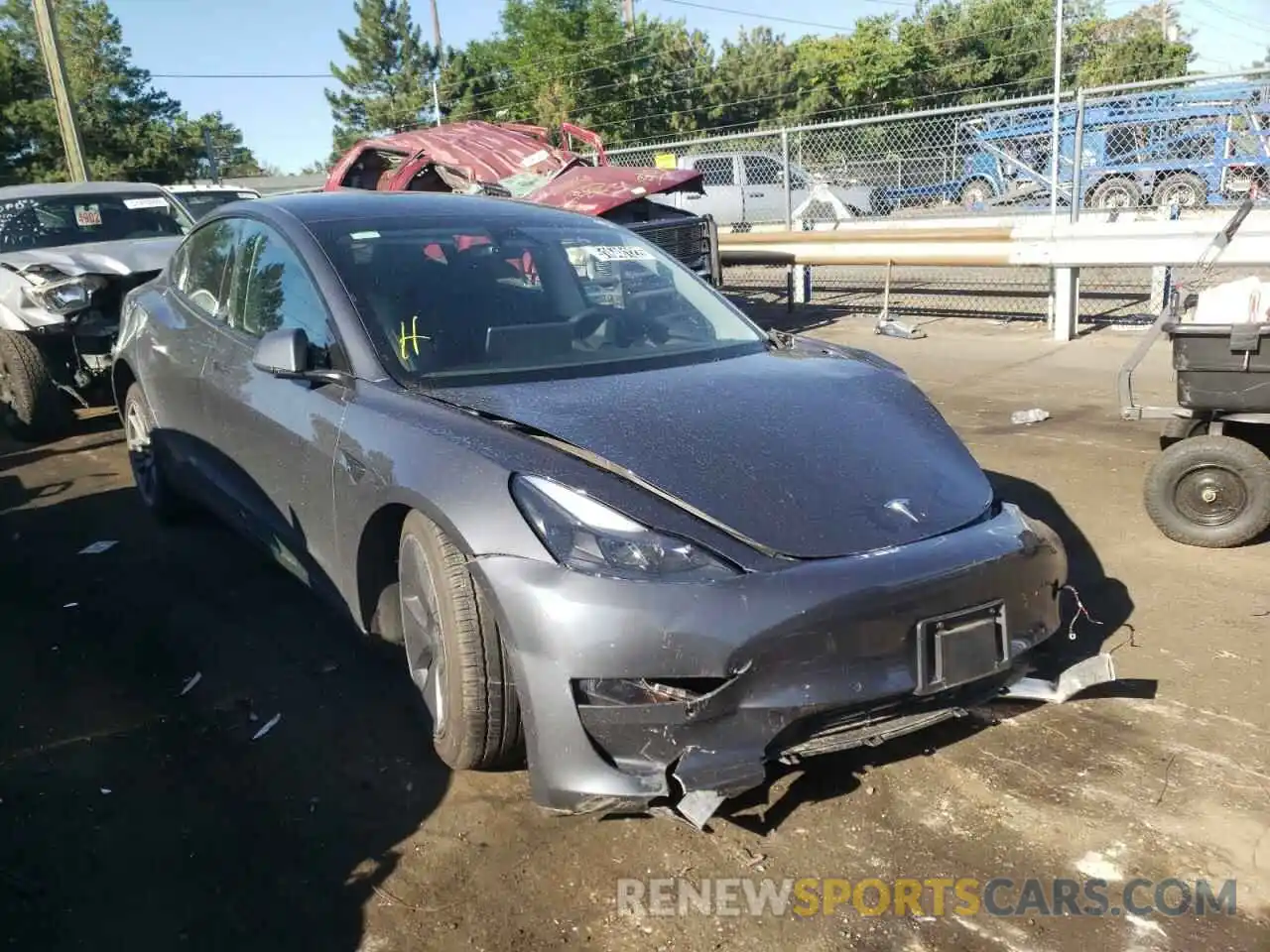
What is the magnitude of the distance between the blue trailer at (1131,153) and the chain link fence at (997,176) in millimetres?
31

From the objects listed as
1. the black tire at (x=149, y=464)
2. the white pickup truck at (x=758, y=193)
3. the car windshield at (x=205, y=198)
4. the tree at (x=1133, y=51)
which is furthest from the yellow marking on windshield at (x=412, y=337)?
the tree at (x=1133, y=51)

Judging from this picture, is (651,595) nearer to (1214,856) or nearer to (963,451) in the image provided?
(963,451)

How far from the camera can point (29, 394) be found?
684 cm

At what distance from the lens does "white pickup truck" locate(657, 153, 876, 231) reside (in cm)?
1680

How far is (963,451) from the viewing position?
313 cm

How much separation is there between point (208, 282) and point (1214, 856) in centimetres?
416

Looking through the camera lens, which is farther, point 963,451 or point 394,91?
point 394,91

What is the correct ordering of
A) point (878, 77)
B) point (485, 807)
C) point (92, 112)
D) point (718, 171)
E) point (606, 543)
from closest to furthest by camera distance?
1. point (606, 543)
2. point (485, 807)
3. point (718, 171)
4. point (92, 112)
5. point (878, 77)

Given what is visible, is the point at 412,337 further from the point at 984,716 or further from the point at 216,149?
the point at 216,149

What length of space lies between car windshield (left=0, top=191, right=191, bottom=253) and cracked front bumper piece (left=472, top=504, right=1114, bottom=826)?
6808mm

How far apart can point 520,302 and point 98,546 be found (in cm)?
279

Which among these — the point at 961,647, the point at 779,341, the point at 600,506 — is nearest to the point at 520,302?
the point at 779,341

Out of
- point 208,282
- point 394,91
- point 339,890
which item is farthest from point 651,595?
point 394,91

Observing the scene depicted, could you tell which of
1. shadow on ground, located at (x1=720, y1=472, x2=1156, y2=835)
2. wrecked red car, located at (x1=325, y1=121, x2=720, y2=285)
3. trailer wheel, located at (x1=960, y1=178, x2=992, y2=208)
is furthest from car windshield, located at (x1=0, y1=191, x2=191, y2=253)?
trailer wheel, located at (x1=960, y1=178, x2=992, y2=208)
